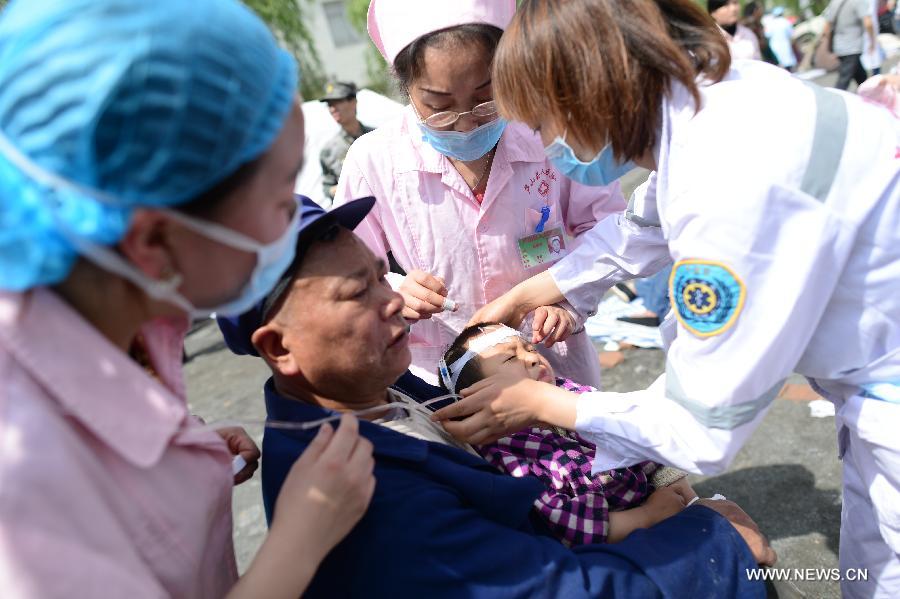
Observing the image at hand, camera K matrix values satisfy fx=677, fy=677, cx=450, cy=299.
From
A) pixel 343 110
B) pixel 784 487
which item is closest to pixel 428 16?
pixel 784 487

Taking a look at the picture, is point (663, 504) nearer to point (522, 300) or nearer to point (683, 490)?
point (683, 490)

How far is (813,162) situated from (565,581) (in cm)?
103

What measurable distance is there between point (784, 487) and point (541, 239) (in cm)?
185

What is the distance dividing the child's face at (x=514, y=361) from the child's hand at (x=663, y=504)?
0.49 meters

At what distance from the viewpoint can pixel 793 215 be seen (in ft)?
4.50

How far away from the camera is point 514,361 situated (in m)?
2.26

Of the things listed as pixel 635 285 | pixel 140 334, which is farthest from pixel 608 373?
pixel 140 334

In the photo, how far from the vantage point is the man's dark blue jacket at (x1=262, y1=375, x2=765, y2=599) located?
1.40 meters

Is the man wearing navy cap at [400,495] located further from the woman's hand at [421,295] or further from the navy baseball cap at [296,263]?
the woman's hand at [421,295]

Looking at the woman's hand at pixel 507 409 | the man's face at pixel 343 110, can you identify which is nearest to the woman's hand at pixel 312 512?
the woman's hand at pixel 507 409

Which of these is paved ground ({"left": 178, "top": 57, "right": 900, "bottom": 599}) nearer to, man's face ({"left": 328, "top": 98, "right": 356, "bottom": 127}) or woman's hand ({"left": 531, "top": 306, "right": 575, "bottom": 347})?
woman's hand ({"left": 531, "top": 306, "right": 575, "bottom": 347})

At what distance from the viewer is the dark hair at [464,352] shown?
2.28 meters

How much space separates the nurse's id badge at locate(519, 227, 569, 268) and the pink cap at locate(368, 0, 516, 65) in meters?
0.74

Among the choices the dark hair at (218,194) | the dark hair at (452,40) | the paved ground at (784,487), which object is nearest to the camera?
the dark hair at (218,194)
